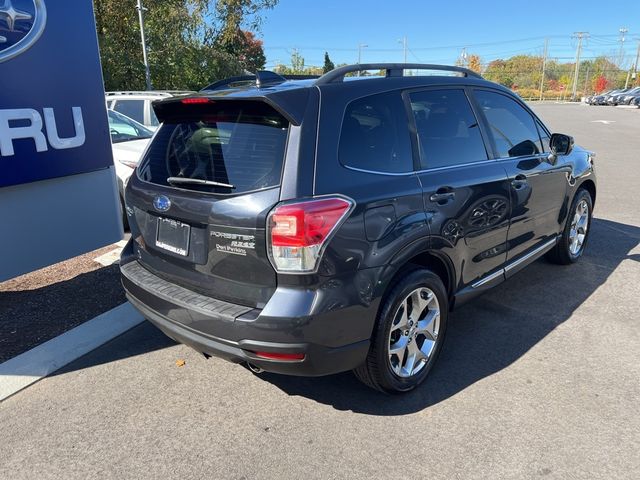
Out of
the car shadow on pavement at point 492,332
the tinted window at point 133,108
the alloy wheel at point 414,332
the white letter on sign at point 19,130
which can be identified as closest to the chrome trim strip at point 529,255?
the car shadow on pavement at point 492,332

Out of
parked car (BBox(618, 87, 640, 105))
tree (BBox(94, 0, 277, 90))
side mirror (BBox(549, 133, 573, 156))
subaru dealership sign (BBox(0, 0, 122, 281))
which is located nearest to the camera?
subaru dealership sign (BBox(0, 0, 122, 281))

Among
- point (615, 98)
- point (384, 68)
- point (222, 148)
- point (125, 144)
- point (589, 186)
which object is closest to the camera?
point (222, 148)

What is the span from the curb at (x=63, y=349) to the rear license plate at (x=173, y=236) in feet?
4.06

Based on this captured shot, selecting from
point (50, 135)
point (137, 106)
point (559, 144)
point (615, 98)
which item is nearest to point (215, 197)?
point (50, 135)

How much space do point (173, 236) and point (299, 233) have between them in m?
0.90

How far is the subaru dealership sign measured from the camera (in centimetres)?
395

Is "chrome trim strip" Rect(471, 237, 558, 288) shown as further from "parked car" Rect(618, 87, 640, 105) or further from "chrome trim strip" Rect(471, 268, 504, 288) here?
"parked car" Rect(618, 87, 640, 105)

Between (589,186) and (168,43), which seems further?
(168,43)

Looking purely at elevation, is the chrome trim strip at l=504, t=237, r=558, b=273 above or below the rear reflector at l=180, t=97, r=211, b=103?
below

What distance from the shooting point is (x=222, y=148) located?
2.74m

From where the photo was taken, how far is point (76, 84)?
4453 millimetres

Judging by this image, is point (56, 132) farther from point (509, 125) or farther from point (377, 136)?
point (509, 125)

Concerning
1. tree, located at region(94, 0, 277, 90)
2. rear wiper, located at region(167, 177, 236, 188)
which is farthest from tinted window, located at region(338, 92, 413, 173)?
tree, located at region(94, 0, 277, 90)

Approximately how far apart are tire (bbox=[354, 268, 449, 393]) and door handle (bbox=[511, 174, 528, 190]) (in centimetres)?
120
